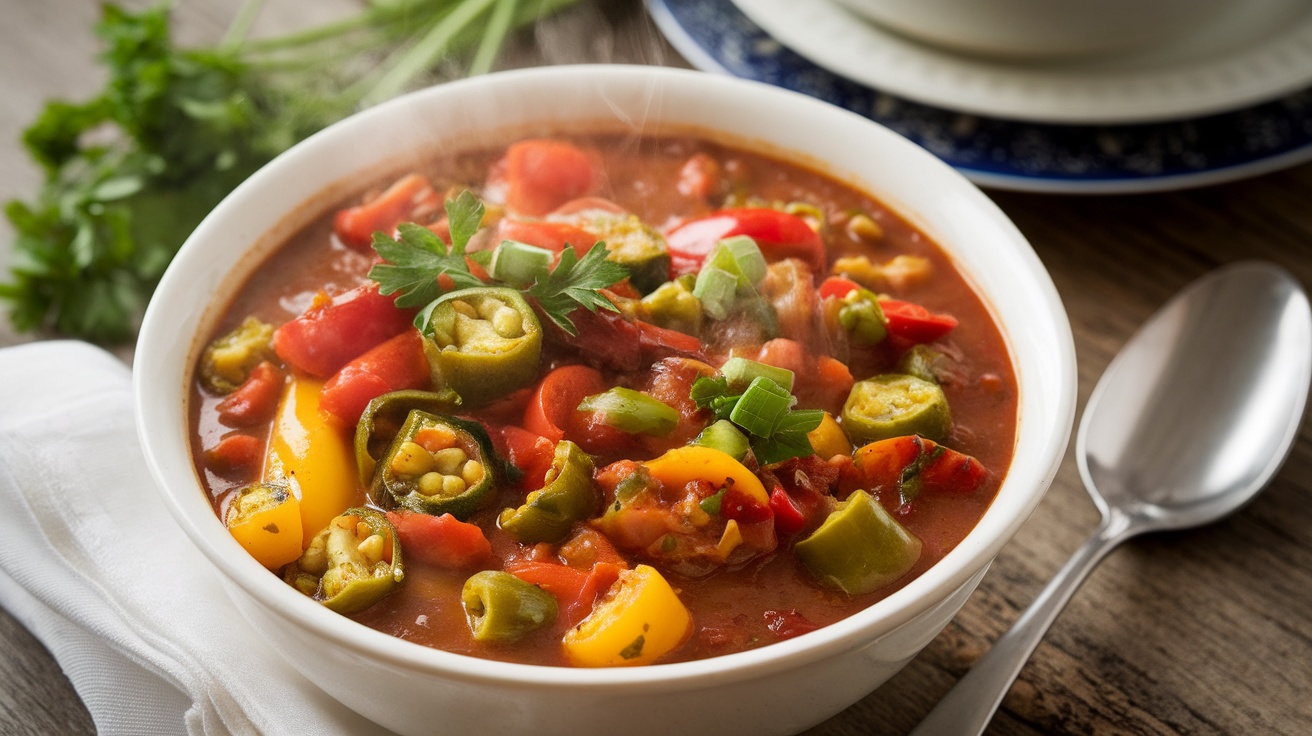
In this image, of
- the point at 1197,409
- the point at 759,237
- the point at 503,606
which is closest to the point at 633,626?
the point at 503,606

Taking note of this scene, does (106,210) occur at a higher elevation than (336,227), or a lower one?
lower

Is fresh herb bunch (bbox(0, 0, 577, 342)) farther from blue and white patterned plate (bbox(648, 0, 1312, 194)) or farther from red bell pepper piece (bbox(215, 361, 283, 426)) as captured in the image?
red bell pepper piece (bbox(215, 361, 283, 426))

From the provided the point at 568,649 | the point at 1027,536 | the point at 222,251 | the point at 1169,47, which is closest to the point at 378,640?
the point at 568,649

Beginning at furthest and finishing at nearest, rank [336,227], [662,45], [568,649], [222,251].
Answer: [662,45], [336,227], [222,251], [568,649]

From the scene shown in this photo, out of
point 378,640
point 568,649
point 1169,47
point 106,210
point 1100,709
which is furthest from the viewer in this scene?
point 1169,47

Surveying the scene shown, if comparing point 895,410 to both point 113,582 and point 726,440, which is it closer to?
point 726,440

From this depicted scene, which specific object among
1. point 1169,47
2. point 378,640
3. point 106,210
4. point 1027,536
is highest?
point 1169,47

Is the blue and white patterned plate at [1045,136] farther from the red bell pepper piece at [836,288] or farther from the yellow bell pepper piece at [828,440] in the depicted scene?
the yellow bell pepper piece at [828,440]

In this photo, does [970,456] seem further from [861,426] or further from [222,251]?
[222,251]
